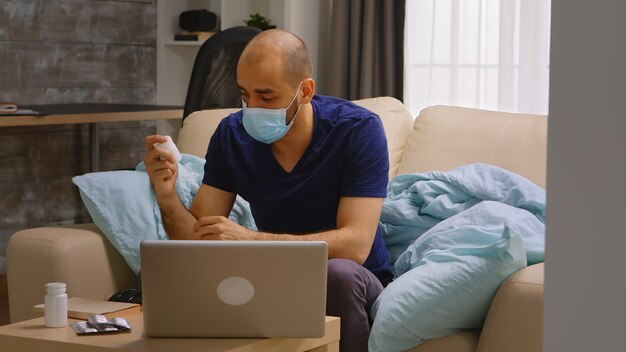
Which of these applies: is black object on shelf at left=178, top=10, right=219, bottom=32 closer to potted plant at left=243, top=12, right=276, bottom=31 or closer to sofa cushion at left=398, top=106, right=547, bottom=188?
potted plant at left=243, top=12, right=276, bottom=31

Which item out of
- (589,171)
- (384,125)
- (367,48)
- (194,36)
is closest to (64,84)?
(194,36)

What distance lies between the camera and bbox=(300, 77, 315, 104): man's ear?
7.62 ft

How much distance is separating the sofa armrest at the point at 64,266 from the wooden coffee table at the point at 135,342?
0.57 m

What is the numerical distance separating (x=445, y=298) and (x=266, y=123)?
0.58m

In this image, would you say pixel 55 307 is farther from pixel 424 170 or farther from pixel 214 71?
pixel 214 71

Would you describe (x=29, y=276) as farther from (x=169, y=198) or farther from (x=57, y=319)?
(x=57, y=319)

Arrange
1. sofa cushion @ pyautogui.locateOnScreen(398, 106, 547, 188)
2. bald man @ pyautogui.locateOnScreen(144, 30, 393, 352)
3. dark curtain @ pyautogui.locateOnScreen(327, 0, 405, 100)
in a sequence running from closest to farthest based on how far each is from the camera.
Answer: bald man @ pyautogui.locateOnScreen(144, 30, 393, 352), sofa cushion @ pyautogui.locateOnScreen(398, 106, 547, 188), dark curtain @ pyautogui.locateOnScreen(327, 0, 405, 100)

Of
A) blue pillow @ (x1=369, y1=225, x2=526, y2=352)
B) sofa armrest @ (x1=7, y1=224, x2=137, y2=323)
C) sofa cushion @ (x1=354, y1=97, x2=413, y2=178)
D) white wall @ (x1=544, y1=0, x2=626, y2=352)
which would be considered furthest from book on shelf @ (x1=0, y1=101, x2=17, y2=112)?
white wall @ (x1=544, y1=0, x2=626, y2=352)

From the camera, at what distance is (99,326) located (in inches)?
70.9

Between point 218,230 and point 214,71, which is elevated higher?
point 214,71

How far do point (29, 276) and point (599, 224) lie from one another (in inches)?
87.3

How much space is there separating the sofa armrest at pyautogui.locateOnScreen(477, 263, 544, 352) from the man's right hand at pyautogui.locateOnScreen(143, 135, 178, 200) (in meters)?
0.79

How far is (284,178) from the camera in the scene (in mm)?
2373

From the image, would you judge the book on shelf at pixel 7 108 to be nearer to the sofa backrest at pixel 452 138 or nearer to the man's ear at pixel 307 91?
the sofa backrest at pixel 452 138
